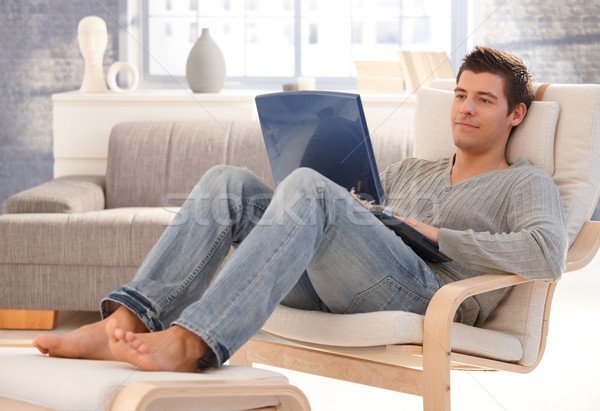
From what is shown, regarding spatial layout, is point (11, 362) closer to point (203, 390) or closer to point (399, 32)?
point (203, 390)

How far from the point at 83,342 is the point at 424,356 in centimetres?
75

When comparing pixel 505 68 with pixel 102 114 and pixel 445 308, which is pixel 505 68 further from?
pixel 102 114

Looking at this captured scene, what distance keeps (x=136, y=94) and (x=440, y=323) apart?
2930 mm

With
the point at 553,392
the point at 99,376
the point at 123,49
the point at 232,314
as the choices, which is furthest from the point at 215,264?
the point at 123,49

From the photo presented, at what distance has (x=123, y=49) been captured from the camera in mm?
5359

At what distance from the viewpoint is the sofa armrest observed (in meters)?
3.68

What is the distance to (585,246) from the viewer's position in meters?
2.39

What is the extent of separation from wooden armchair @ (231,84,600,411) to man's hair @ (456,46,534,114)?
0.25ft

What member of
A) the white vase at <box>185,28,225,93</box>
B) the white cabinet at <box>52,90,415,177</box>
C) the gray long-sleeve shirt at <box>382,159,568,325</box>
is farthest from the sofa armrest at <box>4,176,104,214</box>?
the gray long-sleeve shirt at <box>382,159,568,325</box>

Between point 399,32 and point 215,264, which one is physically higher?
point 399,32

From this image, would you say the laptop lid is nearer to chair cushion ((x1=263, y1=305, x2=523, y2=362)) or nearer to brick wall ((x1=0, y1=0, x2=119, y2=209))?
chair cushion ((x1=263, y1=305, x2=523, y2=362))

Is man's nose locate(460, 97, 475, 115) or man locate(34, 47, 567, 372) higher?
man's nose locate(460, 97, 475, 115)

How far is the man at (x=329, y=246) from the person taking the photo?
179 centimetres

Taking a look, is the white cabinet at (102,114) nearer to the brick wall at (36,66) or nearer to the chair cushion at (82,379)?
the brick wall at (36,66)
